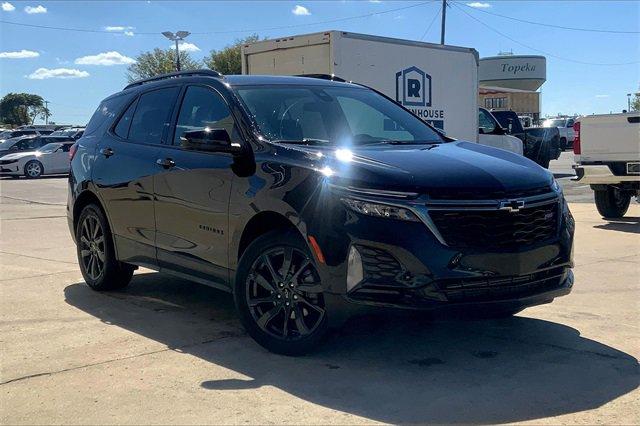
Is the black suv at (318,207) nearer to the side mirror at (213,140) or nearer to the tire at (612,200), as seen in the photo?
the side mirror at (213,140)

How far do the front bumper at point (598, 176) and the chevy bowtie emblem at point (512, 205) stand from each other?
6.85m

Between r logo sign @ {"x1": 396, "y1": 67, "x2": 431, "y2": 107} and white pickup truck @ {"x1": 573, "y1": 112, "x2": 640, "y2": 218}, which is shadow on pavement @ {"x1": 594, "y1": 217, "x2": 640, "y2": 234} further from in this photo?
r logo sign @ {"x1": 396, "y1": 67, "x2": 431, "y2": 107}

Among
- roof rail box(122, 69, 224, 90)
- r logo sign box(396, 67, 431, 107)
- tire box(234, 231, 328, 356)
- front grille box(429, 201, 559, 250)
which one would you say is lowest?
tire box(234, 231, 328, 356)

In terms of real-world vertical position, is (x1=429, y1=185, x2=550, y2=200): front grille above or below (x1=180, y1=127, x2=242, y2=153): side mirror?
below

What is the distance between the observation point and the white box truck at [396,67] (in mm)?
12359

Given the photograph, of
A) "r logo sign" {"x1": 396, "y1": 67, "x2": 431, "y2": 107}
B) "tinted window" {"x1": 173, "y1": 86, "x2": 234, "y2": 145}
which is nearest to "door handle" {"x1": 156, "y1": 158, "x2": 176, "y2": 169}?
"tinted window" {"x1": 173, "y1": 86, "x2": 234, "y2": 145}

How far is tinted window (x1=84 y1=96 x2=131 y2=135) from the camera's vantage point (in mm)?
6562

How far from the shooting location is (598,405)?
379cm

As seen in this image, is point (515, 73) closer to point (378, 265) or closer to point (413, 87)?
point (413, 87)

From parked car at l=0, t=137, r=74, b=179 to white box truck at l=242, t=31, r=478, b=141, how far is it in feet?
49.4

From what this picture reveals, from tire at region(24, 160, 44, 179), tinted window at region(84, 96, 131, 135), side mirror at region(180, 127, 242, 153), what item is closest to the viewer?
side mirror at region(180, 127, 242, 153)

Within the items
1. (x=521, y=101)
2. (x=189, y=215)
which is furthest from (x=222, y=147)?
(x=521, y=101)

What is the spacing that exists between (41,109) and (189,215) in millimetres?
107102

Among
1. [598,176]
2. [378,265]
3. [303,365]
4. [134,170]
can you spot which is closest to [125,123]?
[134,170]
